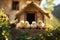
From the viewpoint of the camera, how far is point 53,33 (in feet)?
21.9

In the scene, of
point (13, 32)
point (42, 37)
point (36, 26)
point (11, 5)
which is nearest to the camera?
point (42, 37)

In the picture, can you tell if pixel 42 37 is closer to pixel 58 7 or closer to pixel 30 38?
pixel 30 38

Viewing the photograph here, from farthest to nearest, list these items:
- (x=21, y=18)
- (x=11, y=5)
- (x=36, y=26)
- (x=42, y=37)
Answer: (x=11, y=5) < (x=21, y=18) < (x=36, y=26) < (x=42, y=37)

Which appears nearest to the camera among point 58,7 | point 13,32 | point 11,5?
point 13,32

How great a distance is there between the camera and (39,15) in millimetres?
11305

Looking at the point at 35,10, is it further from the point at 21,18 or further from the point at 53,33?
the point at 53,33

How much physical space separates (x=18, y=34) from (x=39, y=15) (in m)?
4.51

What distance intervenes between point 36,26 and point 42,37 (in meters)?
2.34

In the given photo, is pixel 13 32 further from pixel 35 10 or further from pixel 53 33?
pixel 35 10

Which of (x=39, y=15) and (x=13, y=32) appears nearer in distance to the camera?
(x=13, y=32)

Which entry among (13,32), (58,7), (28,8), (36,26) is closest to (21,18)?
(28,8)

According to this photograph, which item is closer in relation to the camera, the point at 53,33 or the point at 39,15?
the point at 53,33

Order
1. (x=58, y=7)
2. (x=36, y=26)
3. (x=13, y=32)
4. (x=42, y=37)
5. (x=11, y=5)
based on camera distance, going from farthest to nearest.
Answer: (x=58, y=7)
(x=11, y=5)
(x=36, y=26)
(x=13, y=32)
(x=42, y=37)

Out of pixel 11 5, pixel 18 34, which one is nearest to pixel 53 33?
pixel 18 34
